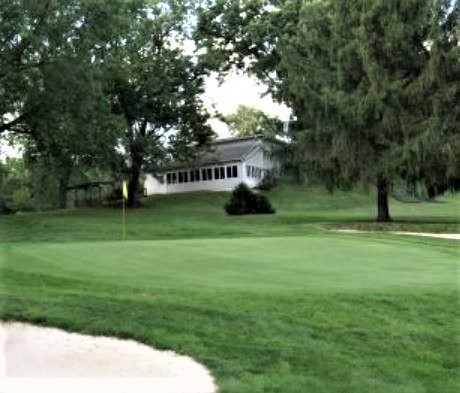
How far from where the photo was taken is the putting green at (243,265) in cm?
1145

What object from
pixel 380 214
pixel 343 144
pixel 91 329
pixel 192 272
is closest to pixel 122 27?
pixel 343 144

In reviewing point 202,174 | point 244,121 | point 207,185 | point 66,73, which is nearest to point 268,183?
point 207,185

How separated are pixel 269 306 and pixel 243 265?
409cm

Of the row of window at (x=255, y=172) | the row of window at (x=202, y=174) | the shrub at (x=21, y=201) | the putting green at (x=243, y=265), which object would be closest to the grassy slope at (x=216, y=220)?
the row of window at (x=255, y=172)

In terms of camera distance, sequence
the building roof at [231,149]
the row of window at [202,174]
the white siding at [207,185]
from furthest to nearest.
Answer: the row of window at [202,174] → the building roof at [231,149] → the white siding at [207,185]

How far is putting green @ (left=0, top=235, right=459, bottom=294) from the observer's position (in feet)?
37.6

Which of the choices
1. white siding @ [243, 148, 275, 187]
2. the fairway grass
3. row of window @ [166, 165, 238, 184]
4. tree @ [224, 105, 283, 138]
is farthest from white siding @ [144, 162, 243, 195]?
the fairway grass

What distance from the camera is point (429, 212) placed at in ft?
173

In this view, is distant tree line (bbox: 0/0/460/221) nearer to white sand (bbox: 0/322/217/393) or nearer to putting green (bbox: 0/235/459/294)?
putting green (bbox: 0/235/459/294)

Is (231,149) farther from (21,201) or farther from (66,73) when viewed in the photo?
(66,73)

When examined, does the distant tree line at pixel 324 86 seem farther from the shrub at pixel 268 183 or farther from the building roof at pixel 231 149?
the building roof at pixel 231 149

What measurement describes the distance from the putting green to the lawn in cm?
2

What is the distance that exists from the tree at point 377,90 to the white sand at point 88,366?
2667cm

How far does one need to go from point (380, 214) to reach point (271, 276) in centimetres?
2713
